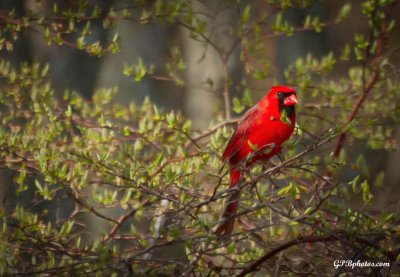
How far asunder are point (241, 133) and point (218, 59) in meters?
2.90

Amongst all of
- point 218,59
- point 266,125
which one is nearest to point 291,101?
point 266,125

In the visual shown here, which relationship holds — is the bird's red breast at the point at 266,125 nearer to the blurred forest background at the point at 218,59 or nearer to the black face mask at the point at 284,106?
the black face mask at the point at 284,106

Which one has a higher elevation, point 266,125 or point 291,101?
point 291,101

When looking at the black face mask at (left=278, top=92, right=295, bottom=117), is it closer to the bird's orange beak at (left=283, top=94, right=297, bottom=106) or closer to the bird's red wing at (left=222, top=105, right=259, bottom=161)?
the bird's orange beak at (left=283, top=94, right=297, bottom=106)

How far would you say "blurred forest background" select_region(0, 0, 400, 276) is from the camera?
3924 millimetres

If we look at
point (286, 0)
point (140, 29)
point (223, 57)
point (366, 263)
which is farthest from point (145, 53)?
point (366, 263)

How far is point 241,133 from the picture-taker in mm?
3930

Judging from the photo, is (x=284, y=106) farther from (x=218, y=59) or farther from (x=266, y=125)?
(x=218, y=59)

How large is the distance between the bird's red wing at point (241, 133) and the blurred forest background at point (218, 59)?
0.35 ft

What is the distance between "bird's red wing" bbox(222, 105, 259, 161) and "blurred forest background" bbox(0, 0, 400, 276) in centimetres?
11

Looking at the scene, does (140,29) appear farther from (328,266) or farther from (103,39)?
(328,266)

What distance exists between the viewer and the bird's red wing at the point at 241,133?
3.79 m

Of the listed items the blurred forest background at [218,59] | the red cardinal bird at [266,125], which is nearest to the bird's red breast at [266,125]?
the red cardinal bird at [266,125]

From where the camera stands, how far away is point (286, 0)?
12.9 ft
